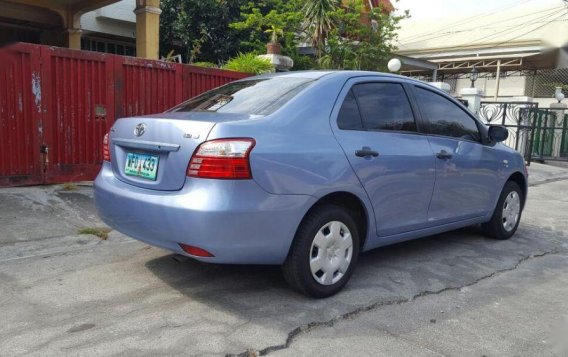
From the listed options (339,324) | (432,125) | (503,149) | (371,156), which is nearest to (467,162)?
(432,125)

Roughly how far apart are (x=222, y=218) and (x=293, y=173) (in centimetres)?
57

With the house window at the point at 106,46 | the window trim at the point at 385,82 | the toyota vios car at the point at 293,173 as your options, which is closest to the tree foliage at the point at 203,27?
the house window at the point at 106,46

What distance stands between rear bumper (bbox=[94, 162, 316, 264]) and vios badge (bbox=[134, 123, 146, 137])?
41 centimetres

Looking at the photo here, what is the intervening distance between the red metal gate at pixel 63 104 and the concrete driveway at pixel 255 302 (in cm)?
103

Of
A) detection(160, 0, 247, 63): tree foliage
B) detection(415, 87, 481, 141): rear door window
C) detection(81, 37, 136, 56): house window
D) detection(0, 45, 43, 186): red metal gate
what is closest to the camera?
detection(415, 87, 481, 141): rear door window

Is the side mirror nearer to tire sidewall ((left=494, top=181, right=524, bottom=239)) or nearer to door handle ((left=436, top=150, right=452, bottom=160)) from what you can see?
tire sidewall ((left=494, top=181, right=524, bottom=239))

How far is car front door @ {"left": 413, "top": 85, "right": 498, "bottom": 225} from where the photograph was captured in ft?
15.0

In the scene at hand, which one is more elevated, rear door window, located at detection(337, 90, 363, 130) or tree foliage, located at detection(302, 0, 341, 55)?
tree foliage, located at detection(302, 0, 341, 55)

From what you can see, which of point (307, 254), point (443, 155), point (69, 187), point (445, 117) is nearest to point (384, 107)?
point (443, 155)

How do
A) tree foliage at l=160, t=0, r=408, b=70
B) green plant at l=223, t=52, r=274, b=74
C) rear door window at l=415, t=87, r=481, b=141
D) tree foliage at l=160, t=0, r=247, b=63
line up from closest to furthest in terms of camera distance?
rear door window at l=415, t=87, r=481, b=141 < green plant at l=223, t=52, r=274, b=74 < tree foliage at l=160, t=0, r=408, b=70 < tree foliage at l=160, t=0, r=247, b=63

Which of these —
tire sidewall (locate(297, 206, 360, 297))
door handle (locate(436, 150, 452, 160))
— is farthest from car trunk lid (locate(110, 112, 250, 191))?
door handle (locate(436, 150, 452, 160))

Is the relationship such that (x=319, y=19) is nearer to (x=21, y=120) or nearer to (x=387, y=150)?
(x=21, y=120)

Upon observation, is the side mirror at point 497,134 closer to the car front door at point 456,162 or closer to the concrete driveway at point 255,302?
the car front door at point 456,162

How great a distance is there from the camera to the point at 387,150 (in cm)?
402
